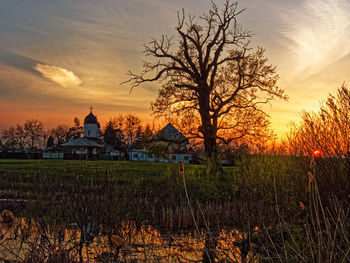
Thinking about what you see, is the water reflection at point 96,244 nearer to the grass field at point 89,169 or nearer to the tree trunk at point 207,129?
the grass field at point 89,169

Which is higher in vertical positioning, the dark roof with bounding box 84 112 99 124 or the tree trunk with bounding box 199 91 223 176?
the dark roof with bounding box 84 112 99 124

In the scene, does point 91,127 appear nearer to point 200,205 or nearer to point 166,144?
point 166,144

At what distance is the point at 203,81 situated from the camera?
23625mm

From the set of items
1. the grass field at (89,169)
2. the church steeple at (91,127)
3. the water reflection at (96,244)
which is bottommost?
the water reflection at (96,244)

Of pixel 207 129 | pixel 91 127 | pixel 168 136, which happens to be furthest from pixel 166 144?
pixel 91 127

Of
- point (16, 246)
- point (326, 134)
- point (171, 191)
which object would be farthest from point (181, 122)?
point (16, 246)

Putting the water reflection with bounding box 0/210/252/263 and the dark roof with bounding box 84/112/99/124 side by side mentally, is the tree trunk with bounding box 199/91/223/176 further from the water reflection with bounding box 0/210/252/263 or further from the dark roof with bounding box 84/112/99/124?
the dark roof with bounding box 84/112/99/124

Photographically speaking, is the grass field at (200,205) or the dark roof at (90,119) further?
the dark roof at (90,119)

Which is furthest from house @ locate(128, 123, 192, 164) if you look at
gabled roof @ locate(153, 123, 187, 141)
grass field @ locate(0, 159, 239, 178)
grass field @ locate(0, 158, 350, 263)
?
grass field @ locate(0, 158, 350, 263)

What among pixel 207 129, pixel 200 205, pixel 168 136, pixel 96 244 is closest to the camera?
pixel 96 244

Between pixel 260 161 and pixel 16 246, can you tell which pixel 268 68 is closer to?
pixel 260 161

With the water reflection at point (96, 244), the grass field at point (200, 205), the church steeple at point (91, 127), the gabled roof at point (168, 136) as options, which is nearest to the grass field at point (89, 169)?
the grass field at point (200, 205)

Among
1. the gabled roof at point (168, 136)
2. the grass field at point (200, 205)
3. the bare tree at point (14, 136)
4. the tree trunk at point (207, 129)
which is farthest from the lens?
the bare tree at point (14, 136)

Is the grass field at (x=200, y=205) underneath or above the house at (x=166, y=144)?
underneath
